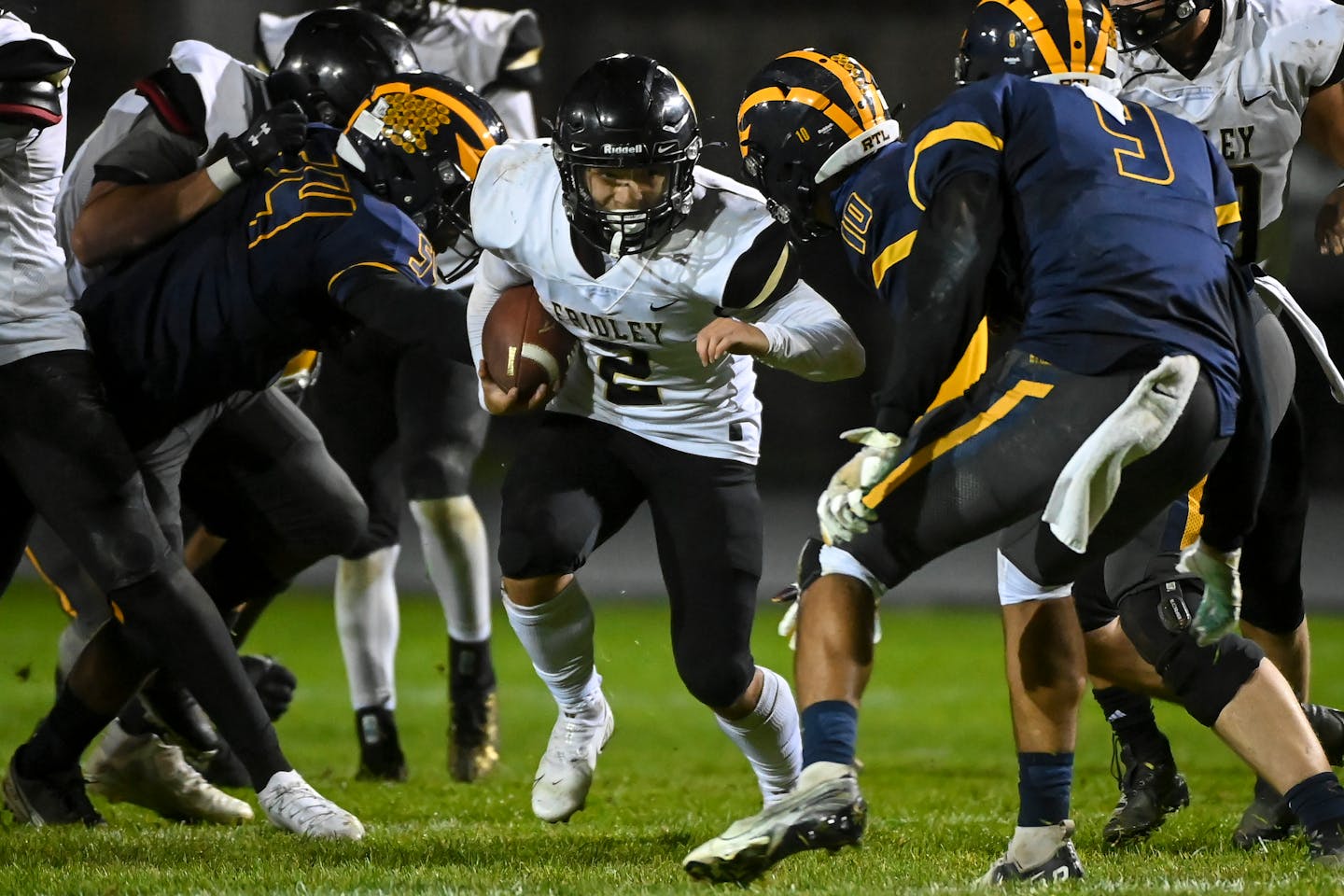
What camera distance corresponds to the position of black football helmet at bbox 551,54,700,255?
344cm

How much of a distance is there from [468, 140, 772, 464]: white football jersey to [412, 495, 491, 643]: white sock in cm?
130

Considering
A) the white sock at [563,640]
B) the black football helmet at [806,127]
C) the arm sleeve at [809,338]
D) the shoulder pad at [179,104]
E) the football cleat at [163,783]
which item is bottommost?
the football cleat at [163,783]

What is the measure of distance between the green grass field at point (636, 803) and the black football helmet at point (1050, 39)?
5.01 ft

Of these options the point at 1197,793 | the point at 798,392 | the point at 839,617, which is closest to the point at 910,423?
the point at 839,617

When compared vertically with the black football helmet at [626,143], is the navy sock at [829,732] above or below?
below

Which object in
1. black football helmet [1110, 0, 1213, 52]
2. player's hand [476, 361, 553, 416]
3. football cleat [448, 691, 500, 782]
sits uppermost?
black football helmet [1110, 0, 1213, 52]

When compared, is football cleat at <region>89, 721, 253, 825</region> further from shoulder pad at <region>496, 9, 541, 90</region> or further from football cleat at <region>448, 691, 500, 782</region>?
shoulder pad at <region>496, 9, 541, 90</region>

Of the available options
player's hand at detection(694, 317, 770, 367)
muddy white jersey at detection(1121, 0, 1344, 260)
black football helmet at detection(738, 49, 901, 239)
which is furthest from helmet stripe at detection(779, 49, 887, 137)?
muddy white jersey at detection(1121, 0, 1344, 260)

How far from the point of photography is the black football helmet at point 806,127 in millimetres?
3334

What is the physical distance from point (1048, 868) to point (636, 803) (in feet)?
5.51

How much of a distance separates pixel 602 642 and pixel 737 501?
15.5ft

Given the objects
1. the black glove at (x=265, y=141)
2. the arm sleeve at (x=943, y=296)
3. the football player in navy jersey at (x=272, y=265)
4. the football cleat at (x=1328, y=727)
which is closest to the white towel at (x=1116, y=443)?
the arm sleeve at (x=943, y=296)

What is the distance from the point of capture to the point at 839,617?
2.98m

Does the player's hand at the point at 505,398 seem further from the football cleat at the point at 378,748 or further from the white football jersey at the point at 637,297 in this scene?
the football cleat at the point at 378,748
